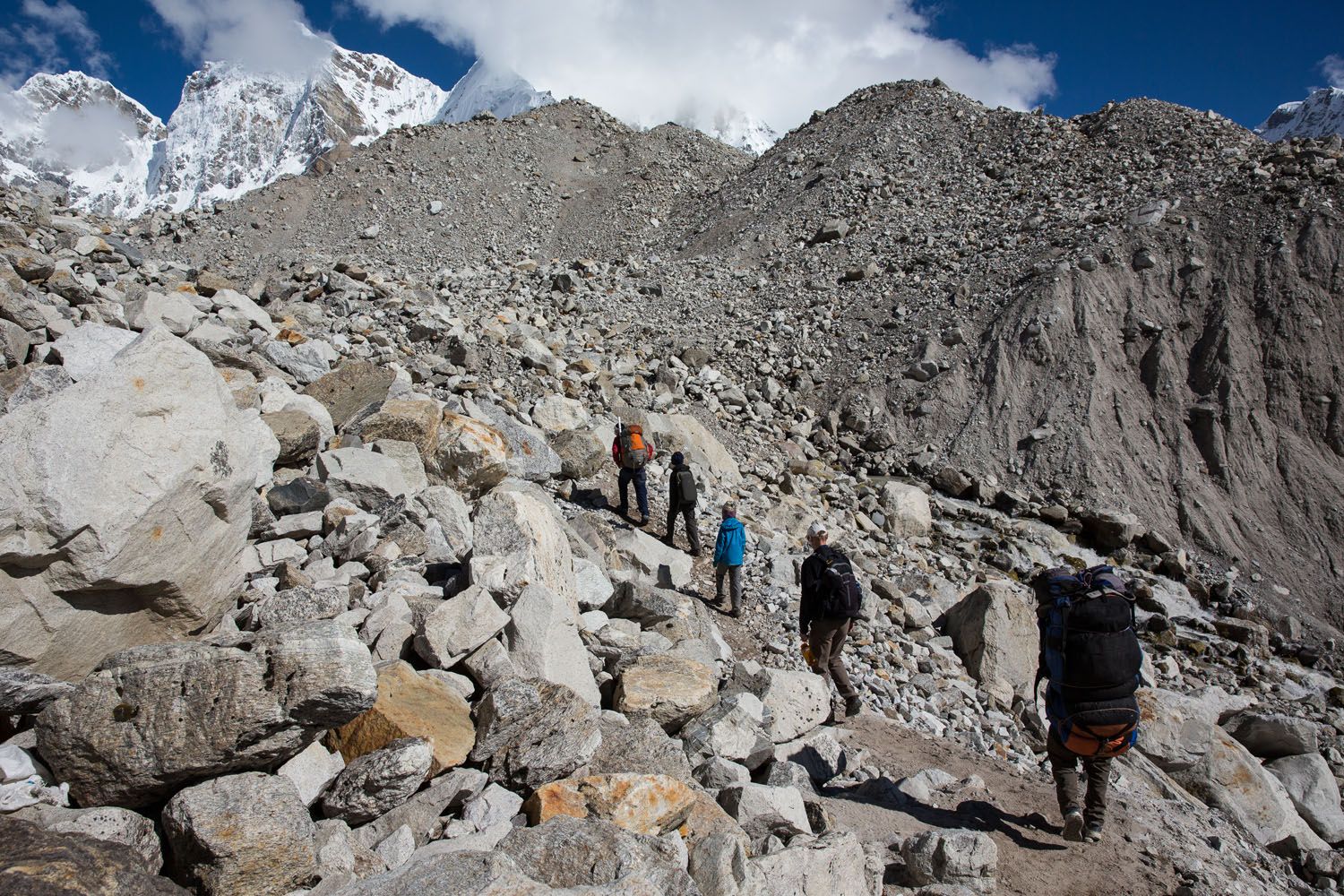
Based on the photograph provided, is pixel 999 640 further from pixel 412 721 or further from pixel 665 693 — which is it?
pixel 412 721

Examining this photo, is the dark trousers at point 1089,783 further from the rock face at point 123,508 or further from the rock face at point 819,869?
the rock face at point 123,508

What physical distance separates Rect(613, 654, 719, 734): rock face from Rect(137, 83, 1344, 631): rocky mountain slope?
11.1 m

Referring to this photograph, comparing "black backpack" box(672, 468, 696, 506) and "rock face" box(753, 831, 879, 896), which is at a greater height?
"black backpack" box(672, 468, 696, 506)

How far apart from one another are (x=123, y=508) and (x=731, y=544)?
6101mm

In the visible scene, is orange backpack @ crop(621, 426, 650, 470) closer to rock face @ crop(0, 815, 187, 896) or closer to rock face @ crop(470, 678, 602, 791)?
rock face @ crop(470, 678, 602, 791)

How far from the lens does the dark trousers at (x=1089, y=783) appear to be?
15.7 feet

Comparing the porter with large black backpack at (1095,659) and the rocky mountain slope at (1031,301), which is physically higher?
the rocky mountain slope at (1031,301)

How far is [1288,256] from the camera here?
737 inches

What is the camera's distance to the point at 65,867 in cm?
260

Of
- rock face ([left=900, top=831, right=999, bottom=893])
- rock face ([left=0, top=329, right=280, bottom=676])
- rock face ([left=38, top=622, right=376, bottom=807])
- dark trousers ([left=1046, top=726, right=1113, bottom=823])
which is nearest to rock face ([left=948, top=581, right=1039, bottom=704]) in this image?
dark trousers ([left=1046, top=726, right=1113, bottom=823])

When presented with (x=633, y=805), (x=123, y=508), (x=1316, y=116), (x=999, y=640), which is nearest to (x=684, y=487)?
(x=999, y=640)

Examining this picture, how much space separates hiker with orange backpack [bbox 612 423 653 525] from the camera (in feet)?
33.7

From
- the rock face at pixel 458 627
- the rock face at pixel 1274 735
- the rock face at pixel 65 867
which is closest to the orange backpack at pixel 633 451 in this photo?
the rock face at pixel 458 627

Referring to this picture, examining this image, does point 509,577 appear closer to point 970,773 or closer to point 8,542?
point 8,542
